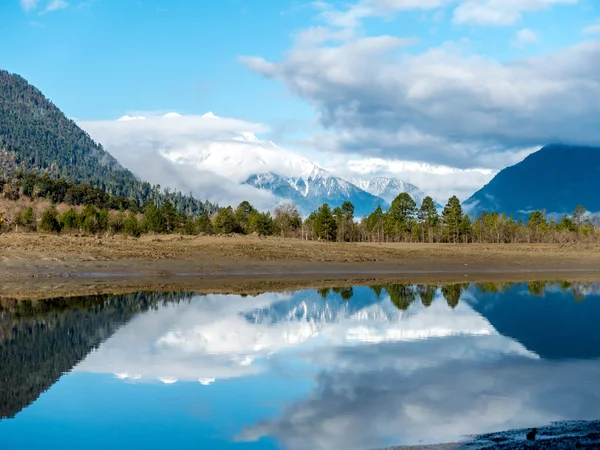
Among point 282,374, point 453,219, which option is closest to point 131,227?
point 453,219

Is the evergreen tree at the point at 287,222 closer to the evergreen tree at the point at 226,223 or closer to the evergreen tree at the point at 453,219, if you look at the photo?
the evergreen tree at the point at 226,223

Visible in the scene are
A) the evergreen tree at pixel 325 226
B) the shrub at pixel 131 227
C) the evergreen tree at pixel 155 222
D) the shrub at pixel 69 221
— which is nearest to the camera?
the shrub at pixel 69 221

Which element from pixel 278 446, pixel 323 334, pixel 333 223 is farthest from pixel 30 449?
pixel 333 223

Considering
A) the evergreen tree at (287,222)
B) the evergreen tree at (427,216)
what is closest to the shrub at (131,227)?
the evergreen tree at (287,222)

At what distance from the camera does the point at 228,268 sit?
186 feet

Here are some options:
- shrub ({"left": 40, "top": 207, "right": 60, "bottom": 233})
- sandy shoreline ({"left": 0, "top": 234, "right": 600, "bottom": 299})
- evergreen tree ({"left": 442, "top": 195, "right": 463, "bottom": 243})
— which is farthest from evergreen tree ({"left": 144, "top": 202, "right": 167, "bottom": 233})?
sandy shoreline ({"left": 0, "top": 234, "right": 600, "bottom": 299})

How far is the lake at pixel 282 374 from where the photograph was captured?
1357cm

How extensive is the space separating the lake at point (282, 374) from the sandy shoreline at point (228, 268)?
11.0m

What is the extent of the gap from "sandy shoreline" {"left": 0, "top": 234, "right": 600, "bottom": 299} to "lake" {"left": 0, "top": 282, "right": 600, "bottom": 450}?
1098cm

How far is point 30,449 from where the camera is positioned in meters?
12.3

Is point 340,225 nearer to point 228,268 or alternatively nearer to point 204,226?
point 204,226

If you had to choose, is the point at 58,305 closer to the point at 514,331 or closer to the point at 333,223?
the point at 514,331

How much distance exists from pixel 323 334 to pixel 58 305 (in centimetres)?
1568

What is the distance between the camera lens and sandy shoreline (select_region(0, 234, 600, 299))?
45.0 metres
